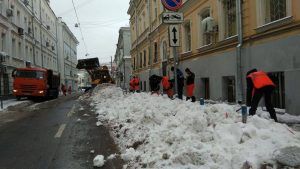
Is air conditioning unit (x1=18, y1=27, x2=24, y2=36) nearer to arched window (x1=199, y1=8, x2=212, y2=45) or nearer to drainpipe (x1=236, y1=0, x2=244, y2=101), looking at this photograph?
arched window (x1=199, y1=8, x2=212, y2=45)

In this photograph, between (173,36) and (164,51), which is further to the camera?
(164,51)

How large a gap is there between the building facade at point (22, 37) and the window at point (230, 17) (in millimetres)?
14304

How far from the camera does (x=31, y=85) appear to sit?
94.2ft

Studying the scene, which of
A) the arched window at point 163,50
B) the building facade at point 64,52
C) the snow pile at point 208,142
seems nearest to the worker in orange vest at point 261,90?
the snow pile at point 208,142

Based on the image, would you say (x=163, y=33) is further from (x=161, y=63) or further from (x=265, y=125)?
(x=265, y=125)

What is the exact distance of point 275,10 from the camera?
1210cm

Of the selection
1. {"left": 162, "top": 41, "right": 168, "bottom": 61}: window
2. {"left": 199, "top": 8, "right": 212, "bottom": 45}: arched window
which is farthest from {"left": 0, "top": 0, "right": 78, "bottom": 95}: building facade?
{"left": 199, "top": 8, "right": 212, "bottom": 45}: arched window

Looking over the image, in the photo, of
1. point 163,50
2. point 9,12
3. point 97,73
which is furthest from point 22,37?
point 163,50

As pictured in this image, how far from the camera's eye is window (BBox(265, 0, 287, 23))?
11.6 meters

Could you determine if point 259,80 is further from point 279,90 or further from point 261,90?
point 279,90

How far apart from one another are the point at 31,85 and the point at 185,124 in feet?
76.9

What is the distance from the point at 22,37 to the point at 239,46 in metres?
29.0

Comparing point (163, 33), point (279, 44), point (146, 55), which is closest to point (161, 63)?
point (163, 33)

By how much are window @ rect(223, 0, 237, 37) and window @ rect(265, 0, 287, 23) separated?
2472 mm
